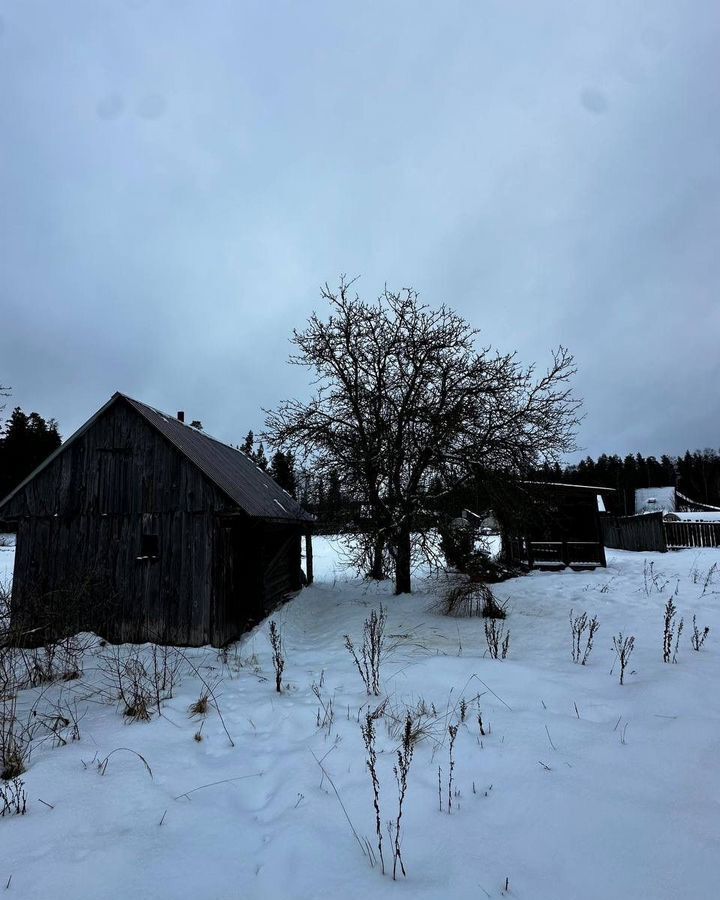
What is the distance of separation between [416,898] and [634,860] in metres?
1.33

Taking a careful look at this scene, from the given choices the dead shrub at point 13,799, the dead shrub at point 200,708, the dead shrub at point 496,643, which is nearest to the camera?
the dead shrub at point 13,799

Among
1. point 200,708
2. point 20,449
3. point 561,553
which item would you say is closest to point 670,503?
point 561,553

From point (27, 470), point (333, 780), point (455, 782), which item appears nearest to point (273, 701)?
point (333, 780)

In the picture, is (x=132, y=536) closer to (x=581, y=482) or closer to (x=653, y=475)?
(x=581, y=482)

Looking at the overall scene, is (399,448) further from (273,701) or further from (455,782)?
(455,782)

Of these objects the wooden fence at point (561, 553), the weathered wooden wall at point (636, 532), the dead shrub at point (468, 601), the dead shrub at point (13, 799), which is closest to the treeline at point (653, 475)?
the weathered wooden wall at point (636, 532)

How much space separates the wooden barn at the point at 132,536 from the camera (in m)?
10.2

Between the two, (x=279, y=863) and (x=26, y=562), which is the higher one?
(x=26, y=562)

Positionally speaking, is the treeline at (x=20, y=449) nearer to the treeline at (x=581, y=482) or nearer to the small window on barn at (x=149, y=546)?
the treeline at (x=581, y=482)

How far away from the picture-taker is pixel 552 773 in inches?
145

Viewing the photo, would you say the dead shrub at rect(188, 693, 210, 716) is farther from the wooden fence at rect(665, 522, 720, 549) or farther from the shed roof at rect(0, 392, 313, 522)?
the wooden fence at rect(665, 522, 720, 549)

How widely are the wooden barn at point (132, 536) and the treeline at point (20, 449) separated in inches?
1704

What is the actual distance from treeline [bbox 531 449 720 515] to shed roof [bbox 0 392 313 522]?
204ft

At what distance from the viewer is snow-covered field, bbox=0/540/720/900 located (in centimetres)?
268
